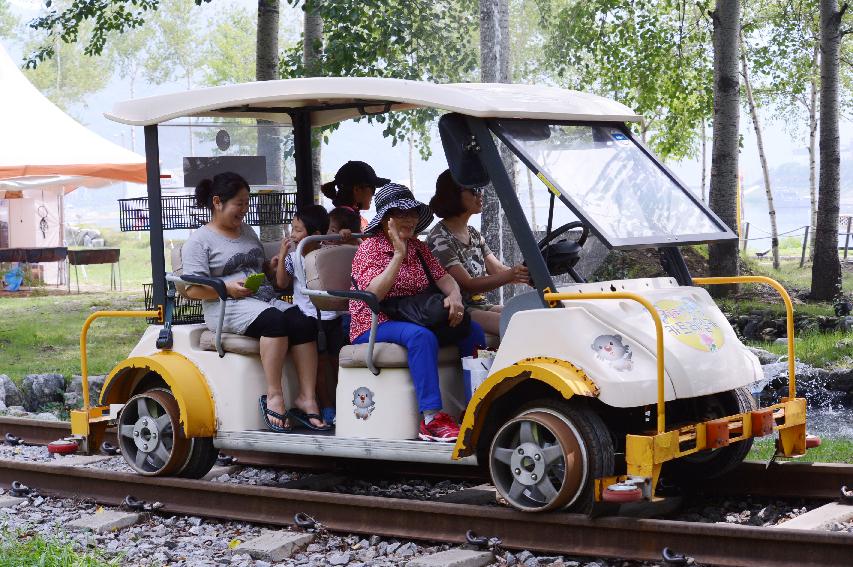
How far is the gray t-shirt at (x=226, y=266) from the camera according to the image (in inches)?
288

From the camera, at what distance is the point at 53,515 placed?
7.26 m

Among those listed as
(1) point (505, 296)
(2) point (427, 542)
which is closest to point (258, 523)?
(2) point (427, 542)

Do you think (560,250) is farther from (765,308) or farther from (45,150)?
(45,150)

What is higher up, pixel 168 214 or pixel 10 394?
pixel 168 214

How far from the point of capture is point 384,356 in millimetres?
6633

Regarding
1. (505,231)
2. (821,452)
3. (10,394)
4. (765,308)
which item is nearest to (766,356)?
(765,308)

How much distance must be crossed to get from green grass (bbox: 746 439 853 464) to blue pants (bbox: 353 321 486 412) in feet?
7.72

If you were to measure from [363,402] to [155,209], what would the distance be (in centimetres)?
181

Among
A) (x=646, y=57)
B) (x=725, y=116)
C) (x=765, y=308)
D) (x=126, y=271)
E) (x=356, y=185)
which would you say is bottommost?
(x=765, y=308)

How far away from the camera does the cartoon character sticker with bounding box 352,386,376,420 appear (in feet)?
21.9

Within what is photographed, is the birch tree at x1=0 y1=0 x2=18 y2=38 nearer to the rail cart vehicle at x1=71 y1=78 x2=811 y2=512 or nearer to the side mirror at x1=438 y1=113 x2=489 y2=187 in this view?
the rail cart vehicle at x1=71 y1=78 x2=811 y2=512

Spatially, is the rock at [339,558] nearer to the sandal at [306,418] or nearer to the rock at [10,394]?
the sandal at [306,418]

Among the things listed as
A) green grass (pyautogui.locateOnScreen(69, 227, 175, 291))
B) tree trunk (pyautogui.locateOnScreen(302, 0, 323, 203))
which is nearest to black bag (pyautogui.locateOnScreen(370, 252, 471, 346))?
tree trunk (pyautogui.locateOnScreen(302, 0, 323, 203))

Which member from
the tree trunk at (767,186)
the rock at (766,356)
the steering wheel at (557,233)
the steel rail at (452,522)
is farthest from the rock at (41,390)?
the tree trunk at (767,186)
